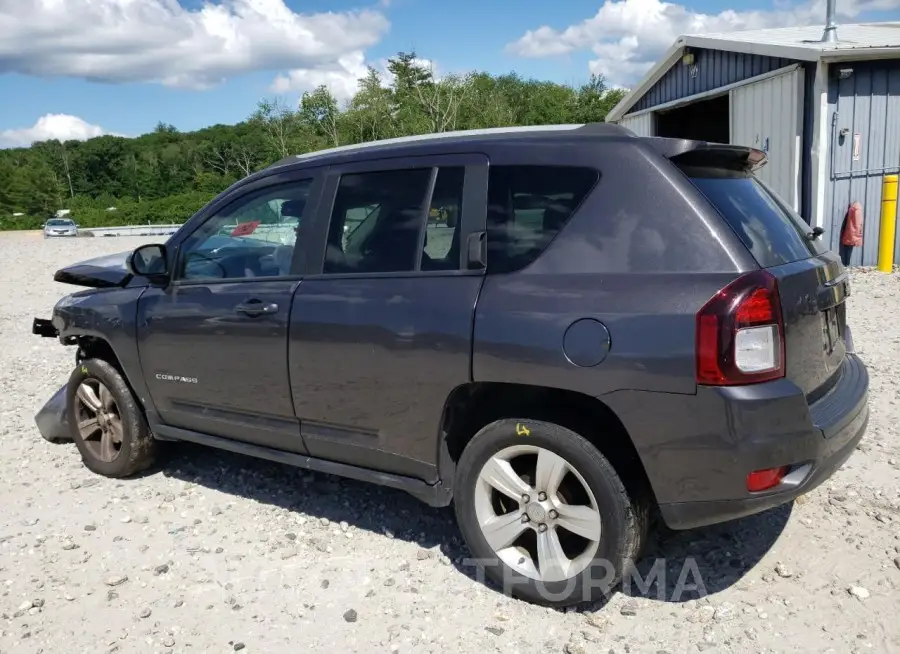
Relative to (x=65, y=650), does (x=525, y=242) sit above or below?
above

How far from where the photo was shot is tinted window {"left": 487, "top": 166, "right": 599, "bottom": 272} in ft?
9.94

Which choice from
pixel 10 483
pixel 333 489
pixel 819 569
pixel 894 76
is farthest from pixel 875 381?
pixel 894 76

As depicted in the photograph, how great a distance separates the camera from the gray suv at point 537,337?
8.83 ft

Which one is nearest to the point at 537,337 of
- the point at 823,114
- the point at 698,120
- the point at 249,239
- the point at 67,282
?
the point at 249,239

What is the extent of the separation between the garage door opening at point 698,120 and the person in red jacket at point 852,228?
414 cm

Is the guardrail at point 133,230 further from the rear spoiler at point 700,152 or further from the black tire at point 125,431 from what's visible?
the rear spoiler at point 700,152

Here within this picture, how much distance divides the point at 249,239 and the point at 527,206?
6.03 ft

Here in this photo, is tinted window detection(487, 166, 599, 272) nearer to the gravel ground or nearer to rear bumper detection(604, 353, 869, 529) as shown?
rear bumper detection(604, 353, 869, 529)

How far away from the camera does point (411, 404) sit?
3312mm

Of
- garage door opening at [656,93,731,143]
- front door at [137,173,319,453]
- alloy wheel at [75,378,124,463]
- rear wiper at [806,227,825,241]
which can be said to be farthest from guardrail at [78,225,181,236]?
rear wiper at [806,227,825,241]

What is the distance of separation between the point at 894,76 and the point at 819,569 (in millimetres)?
11087

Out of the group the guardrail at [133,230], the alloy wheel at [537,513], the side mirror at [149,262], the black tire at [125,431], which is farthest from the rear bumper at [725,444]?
the guardrail at [133,230]

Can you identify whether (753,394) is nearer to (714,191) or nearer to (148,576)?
(714,191)

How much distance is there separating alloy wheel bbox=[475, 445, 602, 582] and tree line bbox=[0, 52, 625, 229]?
38.4 meters
